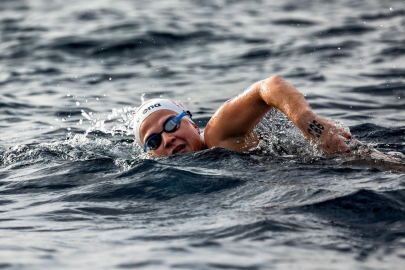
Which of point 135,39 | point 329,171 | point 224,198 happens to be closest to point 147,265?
point 224,198

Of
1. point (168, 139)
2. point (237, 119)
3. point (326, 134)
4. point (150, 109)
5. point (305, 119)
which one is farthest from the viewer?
point (150, 109)

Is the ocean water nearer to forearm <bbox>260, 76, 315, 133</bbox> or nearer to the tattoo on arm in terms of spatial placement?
the tattoo on arm

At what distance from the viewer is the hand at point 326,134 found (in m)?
4.35

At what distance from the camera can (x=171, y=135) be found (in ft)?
19.1

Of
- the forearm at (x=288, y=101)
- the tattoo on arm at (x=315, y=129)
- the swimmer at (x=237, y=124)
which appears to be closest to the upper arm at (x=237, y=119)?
the swimmer at (x=237, y=124)

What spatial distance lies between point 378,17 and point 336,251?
14142mm

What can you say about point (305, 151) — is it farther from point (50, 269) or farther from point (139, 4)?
point (139, 4)

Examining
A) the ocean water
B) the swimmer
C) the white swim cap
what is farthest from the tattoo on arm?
the white swim cap

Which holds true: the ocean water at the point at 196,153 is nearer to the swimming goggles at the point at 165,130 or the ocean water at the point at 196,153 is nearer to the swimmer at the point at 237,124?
the swimmer at the point at 237,124

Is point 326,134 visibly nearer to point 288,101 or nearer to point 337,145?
point 337,145

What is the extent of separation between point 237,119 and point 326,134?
1170mm

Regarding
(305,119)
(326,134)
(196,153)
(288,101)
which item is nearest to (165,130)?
(196,153)

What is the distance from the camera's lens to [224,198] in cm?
427

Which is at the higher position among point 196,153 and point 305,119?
point 305,119
